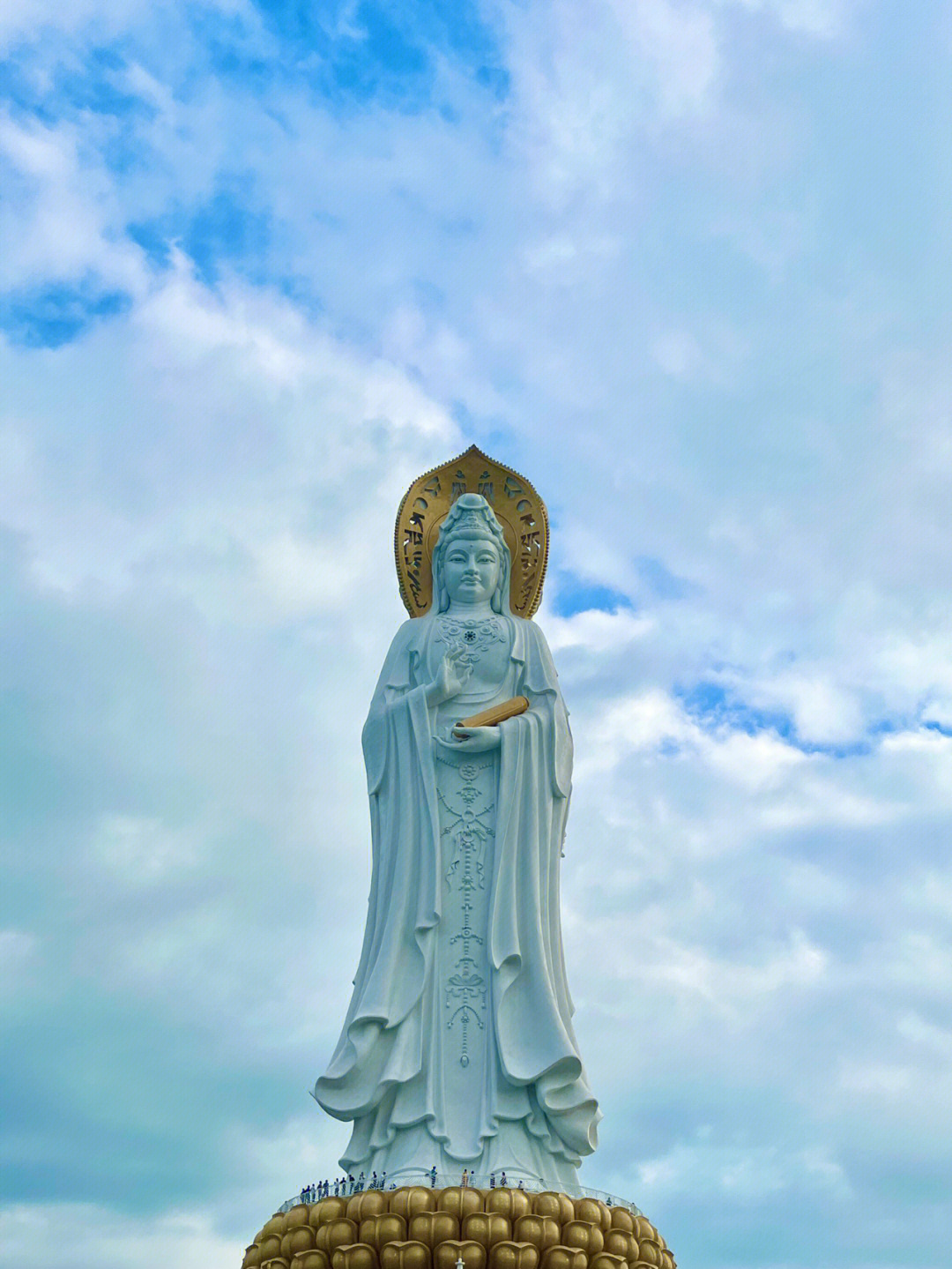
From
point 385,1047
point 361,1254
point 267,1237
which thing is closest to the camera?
point 361,1254

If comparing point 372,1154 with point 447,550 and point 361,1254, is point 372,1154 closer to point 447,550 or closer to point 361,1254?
point 361,1254

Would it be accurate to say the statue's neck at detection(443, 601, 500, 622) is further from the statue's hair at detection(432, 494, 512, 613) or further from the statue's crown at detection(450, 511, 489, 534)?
the statue's crown at detection(450, 511, 489, 534)

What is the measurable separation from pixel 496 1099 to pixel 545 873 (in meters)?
2.08

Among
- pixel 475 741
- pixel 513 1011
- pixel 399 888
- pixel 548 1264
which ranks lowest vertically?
pixel 548 1264

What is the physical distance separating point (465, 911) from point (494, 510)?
4.00 m

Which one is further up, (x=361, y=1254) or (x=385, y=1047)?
(x=385, y=1047)

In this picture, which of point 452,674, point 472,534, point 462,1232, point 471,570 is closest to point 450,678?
point 452,674

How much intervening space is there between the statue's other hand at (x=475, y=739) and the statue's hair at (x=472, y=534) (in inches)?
61.9

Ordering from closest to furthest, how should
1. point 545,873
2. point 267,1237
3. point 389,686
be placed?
point 267,1237 → point 545,873 → point 389,686

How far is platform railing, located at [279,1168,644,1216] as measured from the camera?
12.7 metres

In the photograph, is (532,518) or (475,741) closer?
(475,741)

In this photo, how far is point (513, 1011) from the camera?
46.3 feet

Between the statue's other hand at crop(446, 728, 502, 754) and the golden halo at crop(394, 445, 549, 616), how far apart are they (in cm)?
171

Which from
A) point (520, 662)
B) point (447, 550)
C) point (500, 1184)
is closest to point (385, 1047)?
point (500, 1184)
